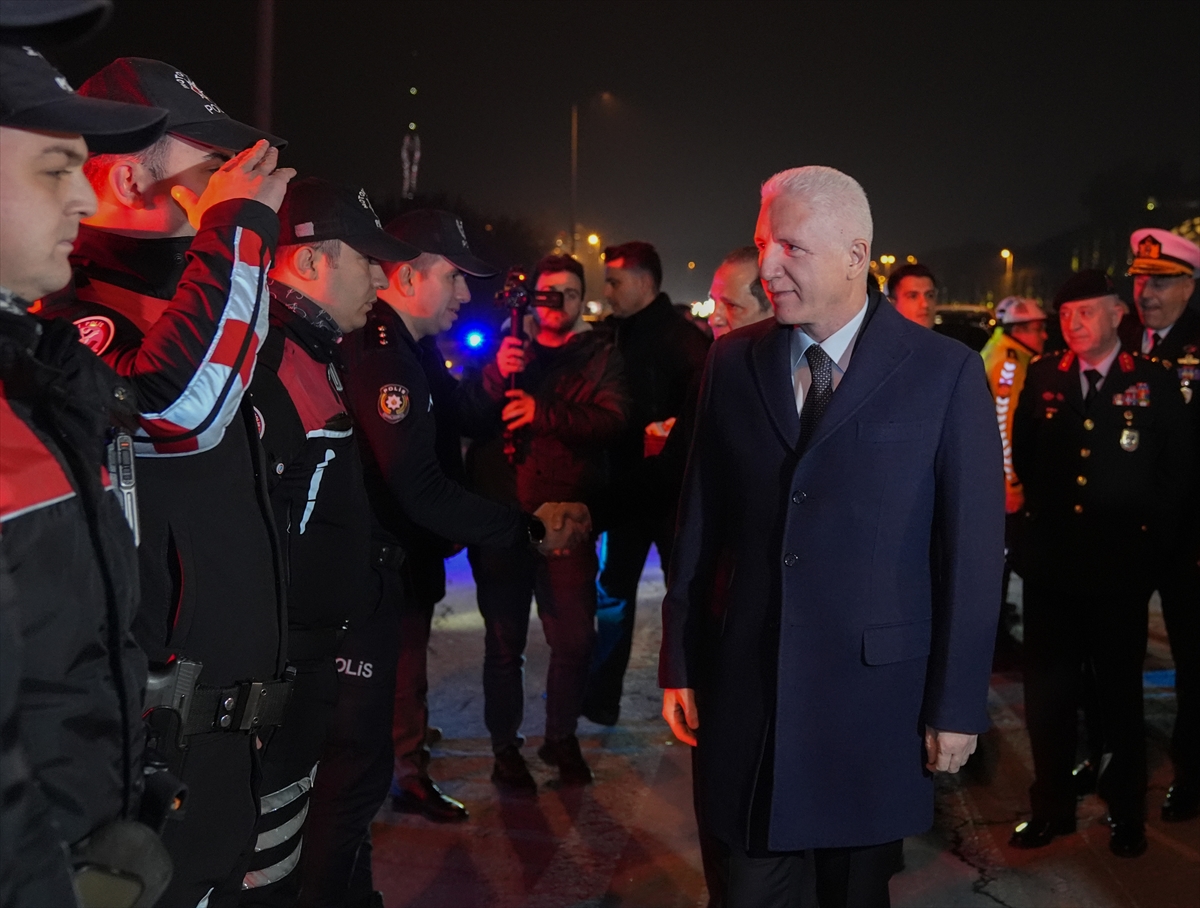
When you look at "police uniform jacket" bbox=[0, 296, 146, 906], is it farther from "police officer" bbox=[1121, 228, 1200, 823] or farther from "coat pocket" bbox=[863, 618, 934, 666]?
"police officer" bbox=[1121, 228, 1200, 823]

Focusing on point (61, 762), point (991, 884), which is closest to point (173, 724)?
point (61, 762)

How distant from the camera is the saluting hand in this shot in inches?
85.6

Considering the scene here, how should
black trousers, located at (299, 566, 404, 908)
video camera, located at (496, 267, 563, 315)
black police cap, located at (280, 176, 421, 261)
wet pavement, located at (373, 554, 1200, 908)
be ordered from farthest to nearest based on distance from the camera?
1. video camera, located at (496, 267, 563, 315)
2. wet pavement, located at (373, 554, 1200, 908)
3. black trousers, located at (299, 566, 404, 908)
4. black police cap, located at (280, 176, 421, 261)

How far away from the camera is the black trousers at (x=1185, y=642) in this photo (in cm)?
467

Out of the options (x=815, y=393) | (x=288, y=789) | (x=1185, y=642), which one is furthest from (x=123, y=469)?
(x=1185, y=642)

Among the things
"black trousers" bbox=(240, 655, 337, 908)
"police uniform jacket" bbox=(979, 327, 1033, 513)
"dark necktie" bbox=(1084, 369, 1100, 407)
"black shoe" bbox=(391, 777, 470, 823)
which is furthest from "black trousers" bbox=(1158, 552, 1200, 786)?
"black trousers" bbox=(240, 655, 337, 908)

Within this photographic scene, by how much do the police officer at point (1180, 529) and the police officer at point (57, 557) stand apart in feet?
→ 13.8

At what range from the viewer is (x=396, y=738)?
15.4 ft

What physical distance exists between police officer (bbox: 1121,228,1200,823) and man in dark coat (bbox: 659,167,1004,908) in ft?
7.61

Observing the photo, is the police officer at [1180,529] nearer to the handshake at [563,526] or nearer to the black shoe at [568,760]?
the handshake at [563,526]

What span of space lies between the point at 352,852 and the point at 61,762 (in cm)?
206

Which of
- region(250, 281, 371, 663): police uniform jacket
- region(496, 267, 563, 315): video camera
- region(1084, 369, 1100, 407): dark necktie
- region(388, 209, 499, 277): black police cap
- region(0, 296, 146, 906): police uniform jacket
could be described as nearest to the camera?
region(0, 296, 146, 906): police uniform jacket

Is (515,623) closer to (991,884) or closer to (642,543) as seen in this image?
(642,543)

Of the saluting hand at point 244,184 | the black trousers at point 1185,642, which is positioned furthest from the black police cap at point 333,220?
the black trousers at point 1185,642
